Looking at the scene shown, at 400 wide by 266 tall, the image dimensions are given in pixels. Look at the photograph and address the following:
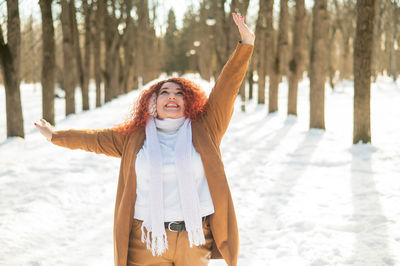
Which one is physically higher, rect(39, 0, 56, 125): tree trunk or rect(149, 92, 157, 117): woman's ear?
rect(39, 0, 56, 125): tree trunk

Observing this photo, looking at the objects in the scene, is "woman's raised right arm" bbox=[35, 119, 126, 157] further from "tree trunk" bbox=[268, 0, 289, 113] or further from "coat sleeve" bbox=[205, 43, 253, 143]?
"tree trunk" bbox=[268, 0, 289, 113]

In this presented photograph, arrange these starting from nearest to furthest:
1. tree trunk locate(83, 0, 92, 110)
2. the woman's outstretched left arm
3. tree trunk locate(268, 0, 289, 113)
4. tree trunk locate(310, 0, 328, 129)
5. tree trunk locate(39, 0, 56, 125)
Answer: the woman's outstretched left arm, tree trunk locate(310, 0, 328, 129), tree trunk locate(39, 0, 56, 125), tree trunk locate(268, 0, 289, 113), tree trunk locate(83, 0, 92, 110)

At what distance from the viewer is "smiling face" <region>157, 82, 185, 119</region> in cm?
231

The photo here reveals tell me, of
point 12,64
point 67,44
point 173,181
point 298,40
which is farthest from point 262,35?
point 173,181

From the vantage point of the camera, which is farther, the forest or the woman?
the forest

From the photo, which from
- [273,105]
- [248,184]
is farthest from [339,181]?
[273,105]

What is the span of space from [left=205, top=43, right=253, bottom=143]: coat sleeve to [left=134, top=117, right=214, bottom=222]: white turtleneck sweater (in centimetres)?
31

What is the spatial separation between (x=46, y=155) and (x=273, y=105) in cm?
915

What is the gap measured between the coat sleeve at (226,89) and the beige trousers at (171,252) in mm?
623

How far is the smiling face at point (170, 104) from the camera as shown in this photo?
231 cm

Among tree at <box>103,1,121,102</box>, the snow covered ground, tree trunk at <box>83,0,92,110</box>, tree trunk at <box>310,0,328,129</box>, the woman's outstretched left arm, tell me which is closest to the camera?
the woman's outstretched left arm

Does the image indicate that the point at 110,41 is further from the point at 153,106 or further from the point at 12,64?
the point at 153,106

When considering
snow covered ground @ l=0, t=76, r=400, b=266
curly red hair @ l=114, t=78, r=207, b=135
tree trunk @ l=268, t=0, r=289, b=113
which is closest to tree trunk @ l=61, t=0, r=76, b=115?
snow covered ground @ l=0, t=76, r=400, b=266

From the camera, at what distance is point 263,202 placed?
5262mm
